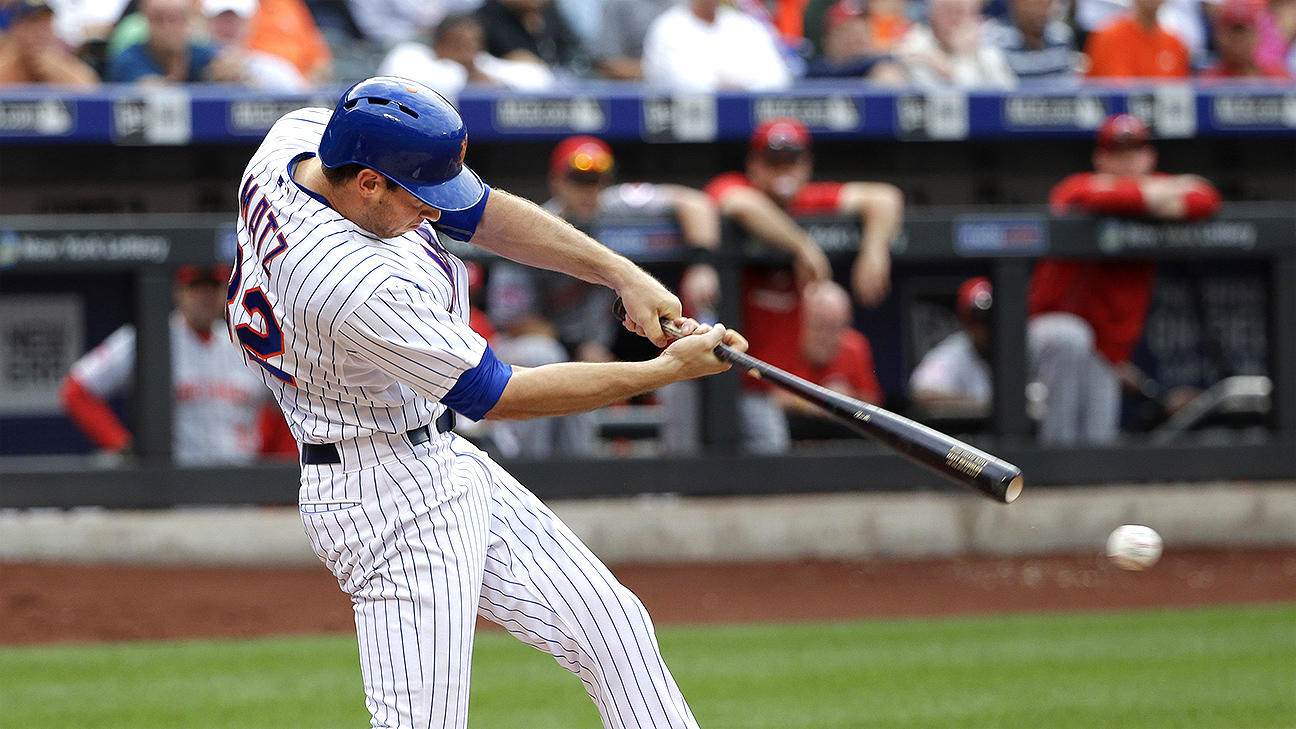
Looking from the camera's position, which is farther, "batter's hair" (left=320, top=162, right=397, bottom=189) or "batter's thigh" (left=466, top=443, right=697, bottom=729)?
"batter's thigh" (left=466, top=443, right=697, bottom=729)

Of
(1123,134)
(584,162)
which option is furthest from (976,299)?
(584,162)

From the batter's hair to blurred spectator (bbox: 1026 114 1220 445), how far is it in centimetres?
508

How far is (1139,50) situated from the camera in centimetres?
820

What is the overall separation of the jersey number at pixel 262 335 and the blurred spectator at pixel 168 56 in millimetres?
4563

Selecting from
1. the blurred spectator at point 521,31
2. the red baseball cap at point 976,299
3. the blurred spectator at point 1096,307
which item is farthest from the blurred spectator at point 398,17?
the blurred spectator at point 1096,307

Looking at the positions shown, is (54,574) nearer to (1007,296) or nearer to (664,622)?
(664,622)

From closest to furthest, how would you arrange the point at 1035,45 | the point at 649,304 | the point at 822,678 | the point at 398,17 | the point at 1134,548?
the point at 649,304, the point at 1134,548, the point at 822,678, the point at 1035,45, the point at 398,17

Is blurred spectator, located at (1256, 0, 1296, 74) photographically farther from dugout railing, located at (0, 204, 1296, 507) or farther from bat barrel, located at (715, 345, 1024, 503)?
bat barrel, located at (715, 345, 1024, 503)

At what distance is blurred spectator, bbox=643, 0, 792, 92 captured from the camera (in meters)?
7.64

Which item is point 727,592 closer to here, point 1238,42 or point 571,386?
point 571,386

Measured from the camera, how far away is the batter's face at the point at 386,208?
266cm

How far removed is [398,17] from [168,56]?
1.84 meters

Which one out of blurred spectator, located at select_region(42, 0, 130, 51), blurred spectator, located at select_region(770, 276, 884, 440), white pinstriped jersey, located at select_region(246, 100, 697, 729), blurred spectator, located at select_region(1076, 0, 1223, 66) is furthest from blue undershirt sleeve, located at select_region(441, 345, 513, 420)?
blurred spectator, located at select_region(1076, 0, 1223, 66)

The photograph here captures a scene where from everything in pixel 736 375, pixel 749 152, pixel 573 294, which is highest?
pixel 749 152
